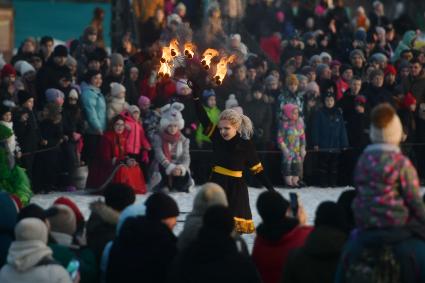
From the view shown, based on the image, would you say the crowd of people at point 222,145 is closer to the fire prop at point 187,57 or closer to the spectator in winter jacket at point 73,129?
the spectator in winter jacket at point 73,129

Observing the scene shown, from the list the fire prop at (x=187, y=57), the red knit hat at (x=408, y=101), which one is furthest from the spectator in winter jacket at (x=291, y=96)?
the fire prop at (x=187, y=57)

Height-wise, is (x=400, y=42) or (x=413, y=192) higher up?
(x=400, y=42)

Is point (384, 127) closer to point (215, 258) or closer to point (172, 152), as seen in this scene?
point (215, 258)

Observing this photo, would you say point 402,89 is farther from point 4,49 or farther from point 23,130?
point 4,49

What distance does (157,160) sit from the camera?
66.4 ft

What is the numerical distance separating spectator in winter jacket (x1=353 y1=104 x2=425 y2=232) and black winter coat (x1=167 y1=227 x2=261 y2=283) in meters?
0.85

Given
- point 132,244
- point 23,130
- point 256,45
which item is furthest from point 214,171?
point 256,45

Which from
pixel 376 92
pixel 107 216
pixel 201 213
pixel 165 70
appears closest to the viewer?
pixel 201 213

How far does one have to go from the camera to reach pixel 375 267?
10.0m

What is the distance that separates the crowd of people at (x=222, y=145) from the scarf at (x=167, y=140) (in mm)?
24

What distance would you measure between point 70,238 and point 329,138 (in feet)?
34.3

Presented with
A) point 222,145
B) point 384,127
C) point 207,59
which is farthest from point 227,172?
point 384,127

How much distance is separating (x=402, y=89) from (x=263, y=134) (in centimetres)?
247

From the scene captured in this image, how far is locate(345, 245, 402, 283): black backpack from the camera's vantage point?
10.0 metres
